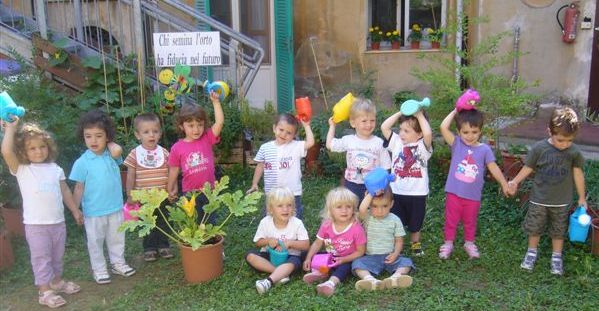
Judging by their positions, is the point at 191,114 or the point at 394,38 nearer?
the point at 191,114

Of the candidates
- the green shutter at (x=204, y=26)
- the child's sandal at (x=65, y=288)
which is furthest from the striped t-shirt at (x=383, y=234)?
the green shutter at (x=204, y=26)

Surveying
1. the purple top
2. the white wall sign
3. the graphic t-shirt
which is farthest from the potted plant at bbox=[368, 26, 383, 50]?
the graphic t-shirt

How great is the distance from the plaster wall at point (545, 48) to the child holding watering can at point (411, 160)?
178 inches

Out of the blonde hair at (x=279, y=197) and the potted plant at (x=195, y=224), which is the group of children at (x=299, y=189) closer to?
the blonde hair at (x=279, y=197)

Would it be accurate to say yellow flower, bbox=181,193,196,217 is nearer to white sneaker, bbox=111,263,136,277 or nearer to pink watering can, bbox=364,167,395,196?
white sneaker, bbox=111,263,136,277

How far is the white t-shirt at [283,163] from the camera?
4.38 meters

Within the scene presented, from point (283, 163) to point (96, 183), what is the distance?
137 centimetres

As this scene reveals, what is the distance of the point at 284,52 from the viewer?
8.53 meters

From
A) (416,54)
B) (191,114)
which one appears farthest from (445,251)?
(416,54)

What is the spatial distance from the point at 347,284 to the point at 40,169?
7.18ft

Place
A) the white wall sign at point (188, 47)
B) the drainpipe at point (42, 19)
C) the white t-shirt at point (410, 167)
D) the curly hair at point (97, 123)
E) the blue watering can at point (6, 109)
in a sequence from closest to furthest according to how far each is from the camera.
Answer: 1. the blue watering can at point (6, 109)
2. the curly hair at point (97, 123)
3. the white t-shirt at point (410, 167)
4. the white wall sign at point (188, 47)
5. the drainpipe at point (42, 19)

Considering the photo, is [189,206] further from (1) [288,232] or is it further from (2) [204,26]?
(2) [204,26]

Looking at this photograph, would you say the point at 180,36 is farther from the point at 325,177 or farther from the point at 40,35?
the point at 325,177

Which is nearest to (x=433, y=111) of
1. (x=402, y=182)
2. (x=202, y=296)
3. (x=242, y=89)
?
(x=402, y=182)
